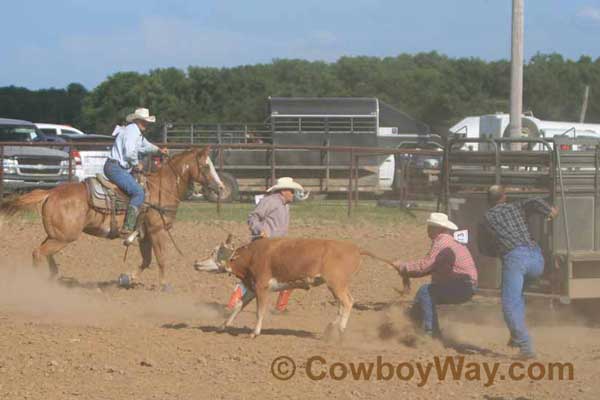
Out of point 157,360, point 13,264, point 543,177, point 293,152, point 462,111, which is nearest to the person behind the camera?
point 157,360

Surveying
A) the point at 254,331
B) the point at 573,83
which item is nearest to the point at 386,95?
the point at 573,83

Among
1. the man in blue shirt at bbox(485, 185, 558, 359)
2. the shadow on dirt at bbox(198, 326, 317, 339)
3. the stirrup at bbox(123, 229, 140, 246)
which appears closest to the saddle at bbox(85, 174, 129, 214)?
the stirrup at bbox(123, 229, 140, 246)

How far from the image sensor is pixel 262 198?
10.8m

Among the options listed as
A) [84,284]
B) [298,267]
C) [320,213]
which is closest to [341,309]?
[298,267]

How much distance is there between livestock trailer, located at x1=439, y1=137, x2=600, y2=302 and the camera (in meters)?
9.66

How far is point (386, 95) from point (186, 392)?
5334 cm

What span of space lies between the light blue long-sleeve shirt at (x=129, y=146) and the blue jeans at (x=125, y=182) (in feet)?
0.27

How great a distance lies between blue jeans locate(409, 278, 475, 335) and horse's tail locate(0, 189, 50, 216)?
5.08m

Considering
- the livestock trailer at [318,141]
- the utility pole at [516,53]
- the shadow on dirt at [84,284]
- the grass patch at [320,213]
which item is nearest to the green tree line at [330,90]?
the livestock trailer at [318,141]

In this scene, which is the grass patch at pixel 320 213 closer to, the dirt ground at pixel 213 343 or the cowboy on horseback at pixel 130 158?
the dirt ground at pixel 213 343

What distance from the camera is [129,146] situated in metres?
12.3

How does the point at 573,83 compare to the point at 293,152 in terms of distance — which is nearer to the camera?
the point at 293,152

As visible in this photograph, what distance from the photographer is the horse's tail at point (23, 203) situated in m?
12.2

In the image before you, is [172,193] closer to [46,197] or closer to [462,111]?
[46,197]
